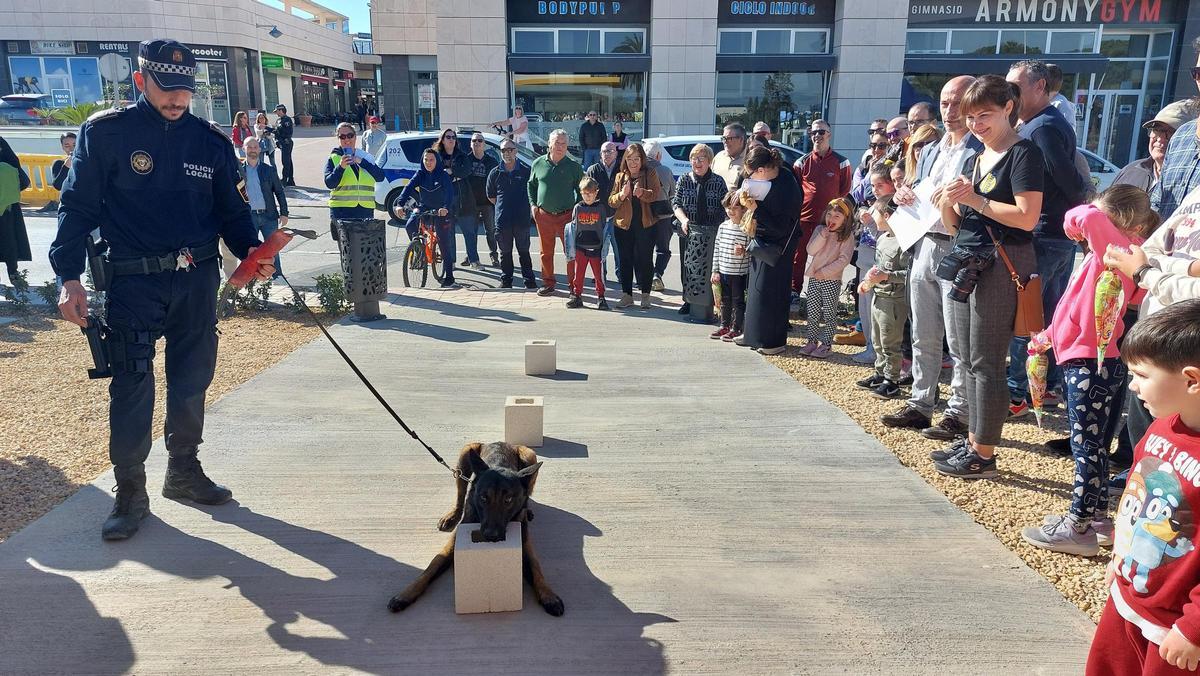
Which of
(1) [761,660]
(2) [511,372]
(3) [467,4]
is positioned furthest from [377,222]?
(3) [467,4]

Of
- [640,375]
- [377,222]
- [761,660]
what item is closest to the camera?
[761,660]

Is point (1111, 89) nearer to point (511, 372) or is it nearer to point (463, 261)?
point (463, 261)

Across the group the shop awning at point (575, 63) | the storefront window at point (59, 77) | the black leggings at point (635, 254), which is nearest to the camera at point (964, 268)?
the black leggings at point (635, 254)

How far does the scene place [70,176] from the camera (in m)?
3.54

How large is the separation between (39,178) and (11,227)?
9923mm

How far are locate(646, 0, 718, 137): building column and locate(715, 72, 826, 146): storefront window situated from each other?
0.64m

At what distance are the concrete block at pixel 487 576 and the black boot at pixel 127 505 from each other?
66.9 inches

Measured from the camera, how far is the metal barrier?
16609mm

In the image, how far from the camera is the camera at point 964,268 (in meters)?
3.99

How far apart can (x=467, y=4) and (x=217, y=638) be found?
67.1ft

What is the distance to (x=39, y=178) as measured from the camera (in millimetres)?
16750

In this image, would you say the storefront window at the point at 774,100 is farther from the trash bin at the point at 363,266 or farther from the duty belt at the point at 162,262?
the duty belt at the point at 162,262

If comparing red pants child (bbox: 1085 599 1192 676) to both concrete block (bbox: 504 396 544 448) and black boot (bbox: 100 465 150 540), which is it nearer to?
concrete block (bbox: 504 396 544 448)

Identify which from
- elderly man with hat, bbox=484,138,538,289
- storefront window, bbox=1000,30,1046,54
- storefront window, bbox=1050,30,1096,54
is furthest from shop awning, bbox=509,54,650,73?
elderly man with hat, bbox=484,138,538,289
